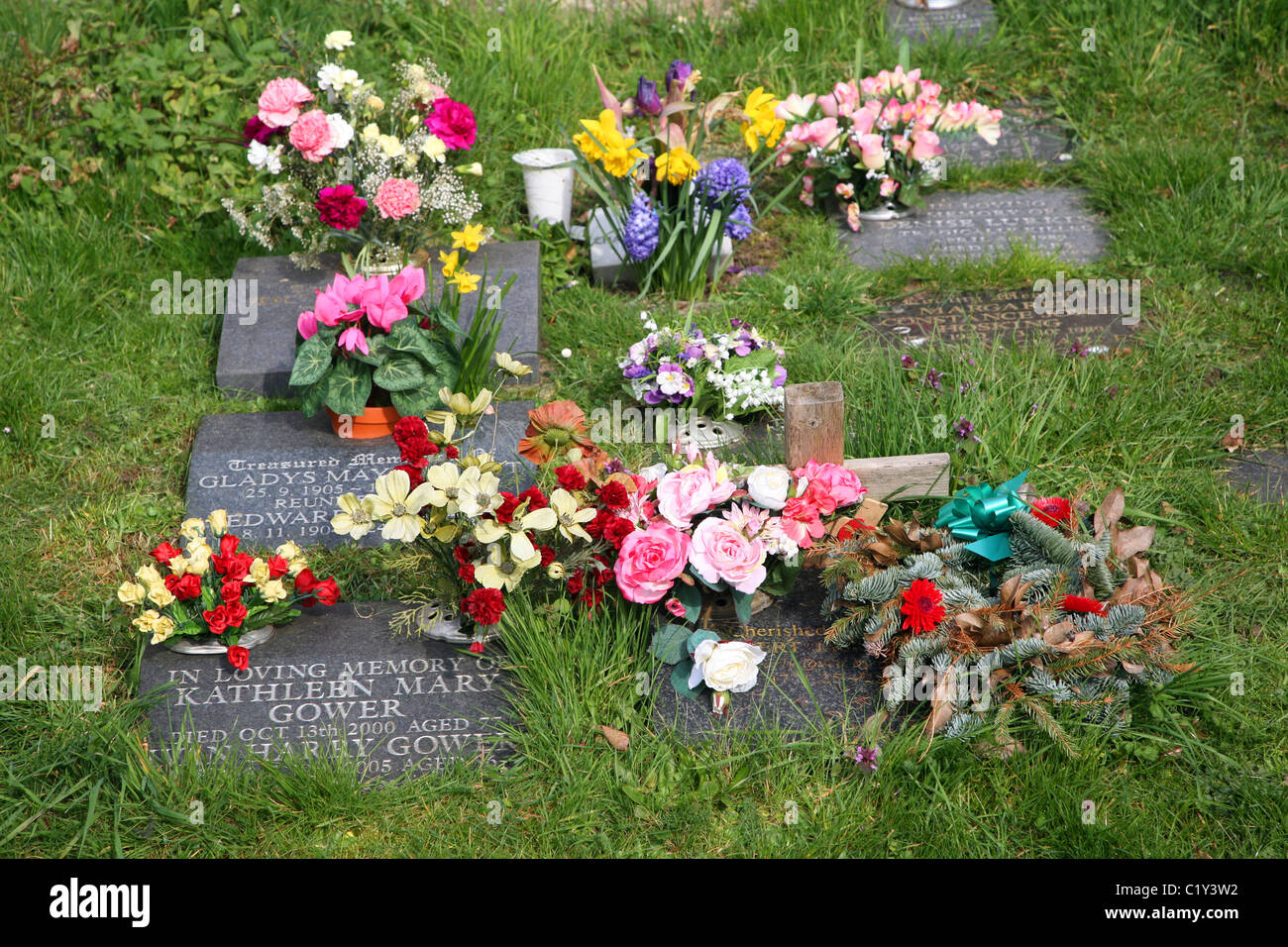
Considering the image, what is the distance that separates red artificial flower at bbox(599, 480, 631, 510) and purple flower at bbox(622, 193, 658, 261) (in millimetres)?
1925

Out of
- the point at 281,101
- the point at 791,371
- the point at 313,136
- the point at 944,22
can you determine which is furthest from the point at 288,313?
the point at 944,22

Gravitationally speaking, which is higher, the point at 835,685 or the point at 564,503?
the point at 564,503

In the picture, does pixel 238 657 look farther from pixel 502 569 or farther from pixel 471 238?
pixel 471 238

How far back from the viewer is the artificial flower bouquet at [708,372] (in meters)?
3.81

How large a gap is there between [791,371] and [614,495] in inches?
60.7

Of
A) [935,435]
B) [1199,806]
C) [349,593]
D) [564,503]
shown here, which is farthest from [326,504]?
[1199,806]

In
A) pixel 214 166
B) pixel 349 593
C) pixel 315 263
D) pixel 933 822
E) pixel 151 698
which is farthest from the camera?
pixel 214 166

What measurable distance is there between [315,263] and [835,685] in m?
2.77

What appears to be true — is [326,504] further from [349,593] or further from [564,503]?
[564,503]

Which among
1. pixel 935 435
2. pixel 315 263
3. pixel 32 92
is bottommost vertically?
pixel 935 435

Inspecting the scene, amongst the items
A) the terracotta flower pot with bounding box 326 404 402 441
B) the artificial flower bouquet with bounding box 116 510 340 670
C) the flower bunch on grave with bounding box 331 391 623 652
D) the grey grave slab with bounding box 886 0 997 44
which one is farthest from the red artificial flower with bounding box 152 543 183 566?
the grey grave slab with bounding box 886 0 997 44

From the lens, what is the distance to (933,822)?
2666 millimetres

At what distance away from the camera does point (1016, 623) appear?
9.22 ft

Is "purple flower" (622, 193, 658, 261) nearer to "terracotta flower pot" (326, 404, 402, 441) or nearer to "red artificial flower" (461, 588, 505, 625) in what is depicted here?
"terracotta flower pot" (326, 404, 402, 441)
